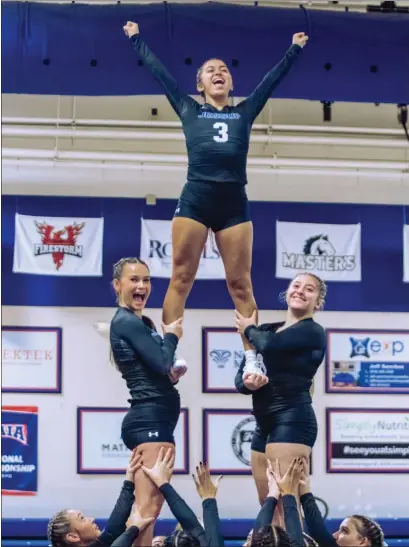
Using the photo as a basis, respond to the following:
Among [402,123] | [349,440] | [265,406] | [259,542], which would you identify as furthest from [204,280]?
[259,542]

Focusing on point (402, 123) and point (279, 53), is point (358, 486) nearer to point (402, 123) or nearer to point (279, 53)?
point (402, 123)

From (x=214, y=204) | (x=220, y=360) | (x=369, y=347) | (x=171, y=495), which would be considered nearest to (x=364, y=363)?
(x=369, y=347)

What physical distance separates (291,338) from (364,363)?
606 cm

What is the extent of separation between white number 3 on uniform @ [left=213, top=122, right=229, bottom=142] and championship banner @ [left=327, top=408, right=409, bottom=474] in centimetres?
643

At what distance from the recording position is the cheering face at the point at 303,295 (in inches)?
209

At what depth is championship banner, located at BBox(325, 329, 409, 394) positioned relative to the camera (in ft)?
36.0

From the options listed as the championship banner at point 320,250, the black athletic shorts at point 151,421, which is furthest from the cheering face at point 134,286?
the championship banner at point 320,250

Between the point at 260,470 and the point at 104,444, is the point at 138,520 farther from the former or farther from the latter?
the point at 104,444

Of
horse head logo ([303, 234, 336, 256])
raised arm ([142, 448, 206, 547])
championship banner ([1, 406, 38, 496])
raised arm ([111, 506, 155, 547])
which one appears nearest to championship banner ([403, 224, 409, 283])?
horse head logo ([303, 234, 336, 256])

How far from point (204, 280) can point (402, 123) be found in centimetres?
351

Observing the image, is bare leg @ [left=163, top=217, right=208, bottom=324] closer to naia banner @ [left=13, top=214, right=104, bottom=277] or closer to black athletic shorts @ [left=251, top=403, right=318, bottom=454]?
black athletic shorts @ [left=251, top=403, right=318, bottom=454]

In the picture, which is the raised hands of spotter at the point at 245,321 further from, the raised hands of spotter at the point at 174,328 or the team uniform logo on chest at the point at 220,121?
the team uniform logo on chest at the point at 220,121

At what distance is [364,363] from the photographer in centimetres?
1098

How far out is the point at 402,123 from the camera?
11727mm
